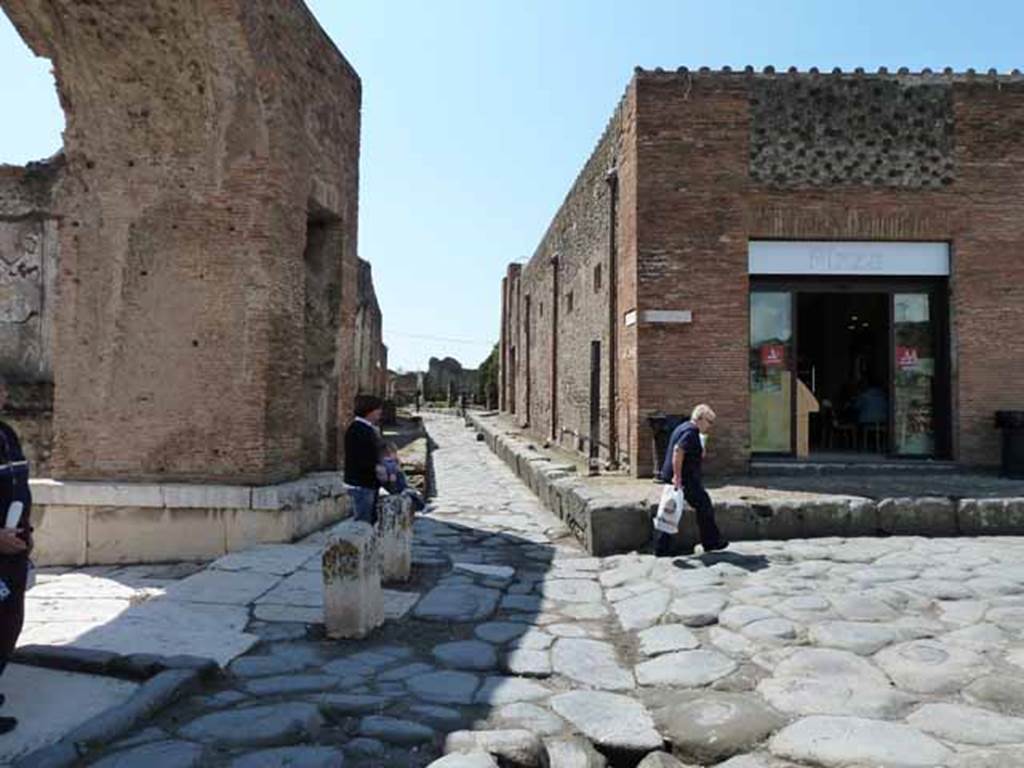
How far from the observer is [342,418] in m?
9.41

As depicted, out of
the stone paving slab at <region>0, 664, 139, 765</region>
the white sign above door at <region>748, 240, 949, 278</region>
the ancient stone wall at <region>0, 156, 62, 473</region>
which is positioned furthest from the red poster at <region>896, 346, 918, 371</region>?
the ancient stone wall at <region>0, 156, 62, 473</region>

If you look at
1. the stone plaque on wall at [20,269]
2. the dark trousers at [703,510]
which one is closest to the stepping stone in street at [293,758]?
the dark trousers at [703,510]

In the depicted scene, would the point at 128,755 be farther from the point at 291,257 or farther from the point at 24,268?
the point at 24,268

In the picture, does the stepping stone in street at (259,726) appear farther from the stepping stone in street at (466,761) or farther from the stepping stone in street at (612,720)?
the stepping stone in street at (612,720)

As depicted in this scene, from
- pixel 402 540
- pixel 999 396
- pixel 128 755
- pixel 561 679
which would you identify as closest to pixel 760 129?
pixel 999 396

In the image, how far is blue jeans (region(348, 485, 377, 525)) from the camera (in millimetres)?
6367

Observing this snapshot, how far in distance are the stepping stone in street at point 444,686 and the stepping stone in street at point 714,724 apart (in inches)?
37.7

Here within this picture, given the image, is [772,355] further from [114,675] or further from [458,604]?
[114,675]

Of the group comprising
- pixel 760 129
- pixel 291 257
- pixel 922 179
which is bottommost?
pixel 291 257

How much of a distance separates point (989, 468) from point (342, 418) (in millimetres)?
8583

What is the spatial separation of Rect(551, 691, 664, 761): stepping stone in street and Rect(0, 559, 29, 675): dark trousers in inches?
98.7

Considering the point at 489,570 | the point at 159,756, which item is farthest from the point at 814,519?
the point at 159,756

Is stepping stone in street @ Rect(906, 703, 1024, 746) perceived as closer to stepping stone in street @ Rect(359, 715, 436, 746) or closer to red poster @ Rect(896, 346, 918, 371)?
stepping stone in street @ Rect(359, 715, 436, 746)

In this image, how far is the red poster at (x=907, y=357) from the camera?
37.1 feet
